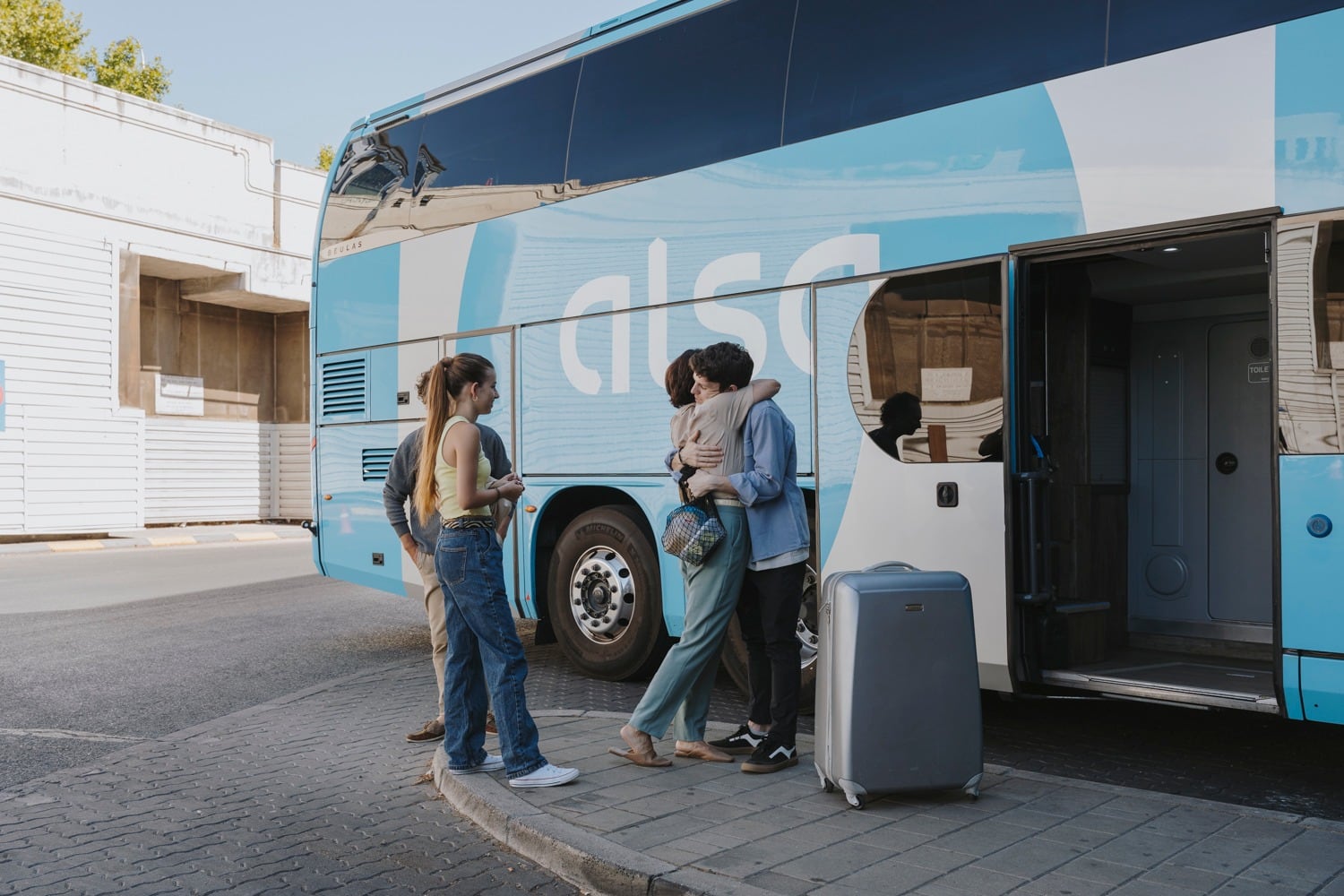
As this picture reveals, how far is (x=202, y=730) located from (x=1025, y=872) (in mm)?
4834

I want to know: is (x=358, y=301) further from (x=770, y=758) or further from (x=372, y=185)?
(x=770, y=758)

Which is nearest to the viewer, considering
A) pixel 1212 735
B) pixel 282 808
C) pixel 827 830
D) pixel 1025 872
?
pixel 1025 872

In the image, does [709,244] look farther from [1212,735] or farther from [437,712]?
[1212,735]

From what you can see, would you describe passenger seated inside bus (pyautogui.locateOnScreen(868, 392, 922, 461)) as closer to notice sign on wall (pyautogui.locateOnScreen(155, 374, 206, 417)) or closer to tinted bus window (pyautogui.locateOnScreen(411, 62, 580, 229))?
tinted bus window (pyautogui.locateOnScreen(411, 62, 580, 229))

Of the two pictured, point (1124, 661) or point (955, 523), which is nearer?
point (955, 523)

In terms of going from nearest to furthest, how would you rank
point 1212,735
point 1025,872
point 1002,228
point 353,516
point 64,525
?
point 1025,872, point 1002,228, point 1212,735, point 353,516, point 64,525

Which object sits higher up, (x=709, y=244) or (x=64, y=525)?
(x=709, y=244)

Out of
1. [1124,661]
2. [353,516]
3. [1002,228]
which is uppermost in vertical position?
[1002,228]

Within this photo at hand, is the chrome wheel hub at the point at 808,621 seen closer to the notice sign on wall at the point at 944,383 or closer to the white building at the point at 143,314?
the notice sign on wall at the point at 944,383

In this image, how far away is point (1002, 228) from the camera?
5.89 metres

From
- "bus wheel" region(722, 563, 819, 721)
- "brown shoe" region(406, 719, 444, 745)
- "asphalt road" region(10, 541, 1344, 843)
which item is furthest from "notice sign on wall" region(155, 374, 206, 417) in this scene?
"bus wheel" region(722, 563, 819, 721)

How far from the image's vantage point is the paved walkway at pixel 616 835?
166 inches

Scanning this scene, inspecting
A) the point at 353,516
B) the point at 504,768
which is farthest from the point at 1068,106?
the point at 353,516

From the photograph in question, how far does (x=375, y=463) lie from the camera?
9922 mm
